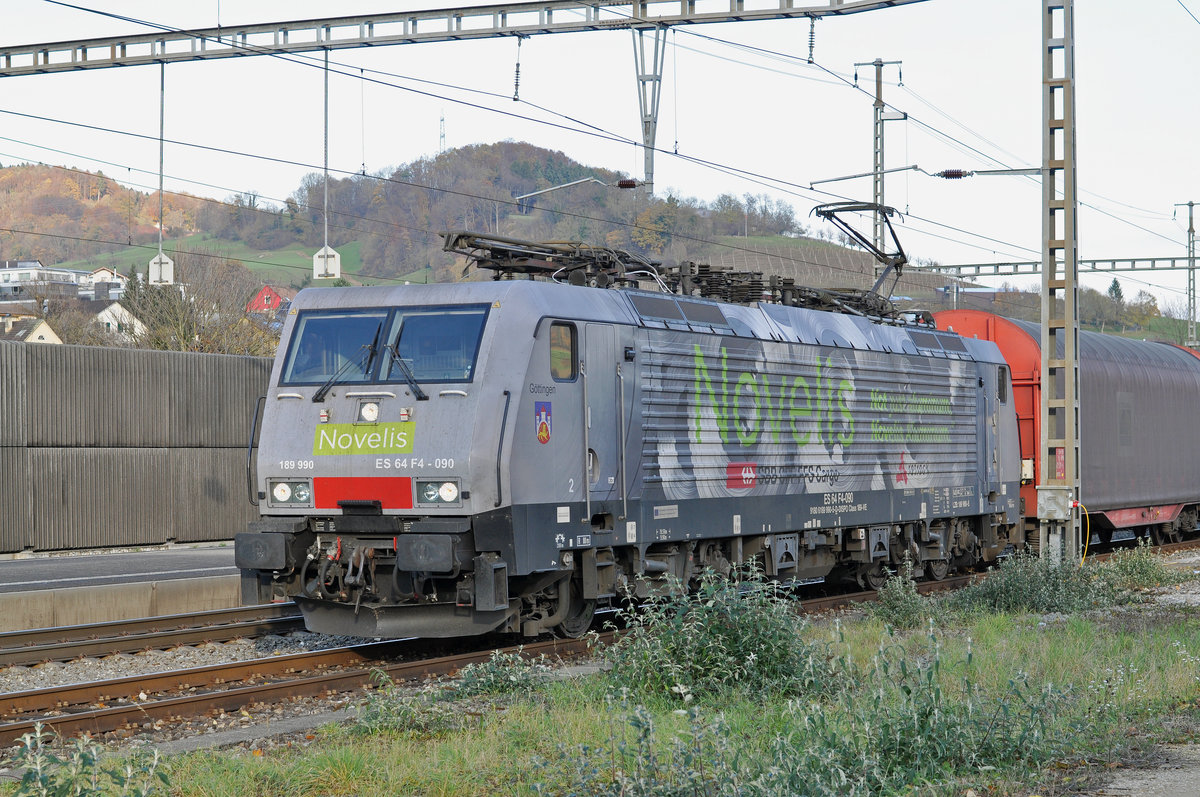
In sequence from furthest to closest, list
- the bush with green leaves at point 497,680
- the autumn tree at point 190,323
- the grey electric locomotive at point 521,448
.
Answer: the autumn tree at point 190,323
the grey electric locomotive at point 521,448
the bush with green leaves at point 497,680

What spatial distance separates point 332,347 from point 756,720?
5749 mm

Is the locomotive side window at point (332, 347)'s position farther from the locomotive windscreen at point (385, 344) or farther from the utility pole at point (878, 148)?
the utility pole at point (878, 148)

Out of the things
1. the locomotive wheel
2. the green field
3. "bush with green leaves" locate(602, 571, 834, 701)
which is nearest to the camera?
"bush with green leaves" locate(602, 571, 834, 701)

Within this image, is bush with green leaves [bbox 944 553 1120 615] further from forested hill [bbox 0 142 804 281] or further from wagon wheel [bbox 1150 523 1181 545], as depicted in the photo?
forested hill [bbox 0 142 804 281]

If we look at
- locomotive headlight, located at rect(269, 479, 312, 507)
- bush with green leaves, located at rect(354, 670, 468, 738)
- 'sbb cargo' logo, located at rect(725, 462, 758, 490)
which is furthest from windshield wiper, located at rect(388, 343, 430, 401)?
'sbb cargo' logo, located at rect(725, 462, 758, 490)

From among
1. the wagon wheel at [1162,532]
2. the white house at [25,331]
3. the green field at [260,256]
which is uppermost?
the green field at [260,256]

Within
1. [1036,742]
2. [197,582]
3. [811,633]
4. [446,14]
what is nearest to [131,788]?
[1036,742]

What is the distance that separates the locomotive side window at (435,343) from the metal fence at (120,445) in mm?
12148

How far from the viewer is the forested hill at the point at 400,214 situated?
8831 centimetres

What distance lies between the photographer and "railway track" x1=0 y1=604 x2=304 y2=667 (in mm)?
11586

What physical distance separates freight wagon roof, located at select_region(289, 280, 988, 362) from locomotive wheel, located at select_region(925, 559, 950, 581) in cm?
313

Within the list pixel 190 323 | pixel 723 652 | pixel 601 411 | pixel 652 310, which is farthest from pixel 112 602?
pixel 190 323

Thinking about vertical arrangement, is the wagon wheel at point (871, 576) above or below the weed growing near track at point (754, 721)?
below

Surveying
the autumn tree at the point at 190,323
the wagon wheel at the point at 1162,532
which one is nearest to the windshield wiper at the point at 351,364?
the wagon wheel at the point at 1162,532
